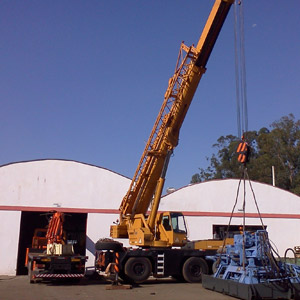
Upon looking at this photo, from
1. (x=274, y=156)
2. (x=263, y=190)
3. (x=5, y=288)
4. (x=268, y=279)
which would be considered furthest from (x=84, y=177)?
(x=274, y=156)

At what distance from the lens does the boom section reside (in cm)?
1796

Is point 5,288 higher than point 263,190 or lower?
lower

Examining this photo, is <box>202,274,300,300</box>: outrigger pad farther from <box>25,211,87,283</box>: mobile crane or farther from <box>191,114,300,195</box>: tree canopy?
<box>191,114,300,195</box>: tree canopy

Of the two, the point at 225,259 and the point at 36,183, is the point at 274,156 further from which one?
the point at 225,259

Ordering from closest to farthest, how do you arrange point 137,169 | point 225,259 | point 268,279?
point 268,279 → point 225,259 → point 137,169

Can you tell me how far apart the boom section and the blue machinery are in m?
5.86

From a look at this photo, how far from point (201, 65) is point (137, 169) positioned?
5847 millimetres

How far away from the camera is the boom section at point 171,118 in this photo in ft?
58.9

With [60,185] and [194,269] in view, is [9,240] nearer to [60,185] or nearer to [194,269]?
[60,185]

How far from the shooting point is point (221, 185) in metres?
26.9

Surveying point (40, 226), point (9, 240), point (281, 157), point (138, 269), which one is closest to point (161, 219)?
point (138, 269)

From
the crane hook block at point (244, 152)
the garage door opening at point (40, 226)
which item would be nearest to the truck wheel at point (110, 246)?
the garage door opening at point (40, 226)

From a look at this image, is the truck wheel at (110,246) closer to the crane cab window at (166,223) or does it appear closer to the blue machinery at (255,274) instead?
the crane cab window at (166,223)

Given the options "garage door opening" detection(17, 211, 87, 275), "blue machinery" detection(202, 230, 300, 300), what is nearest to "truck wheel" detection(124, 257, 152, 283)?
"blue machinery" detection(202, 230, 300, 300)
